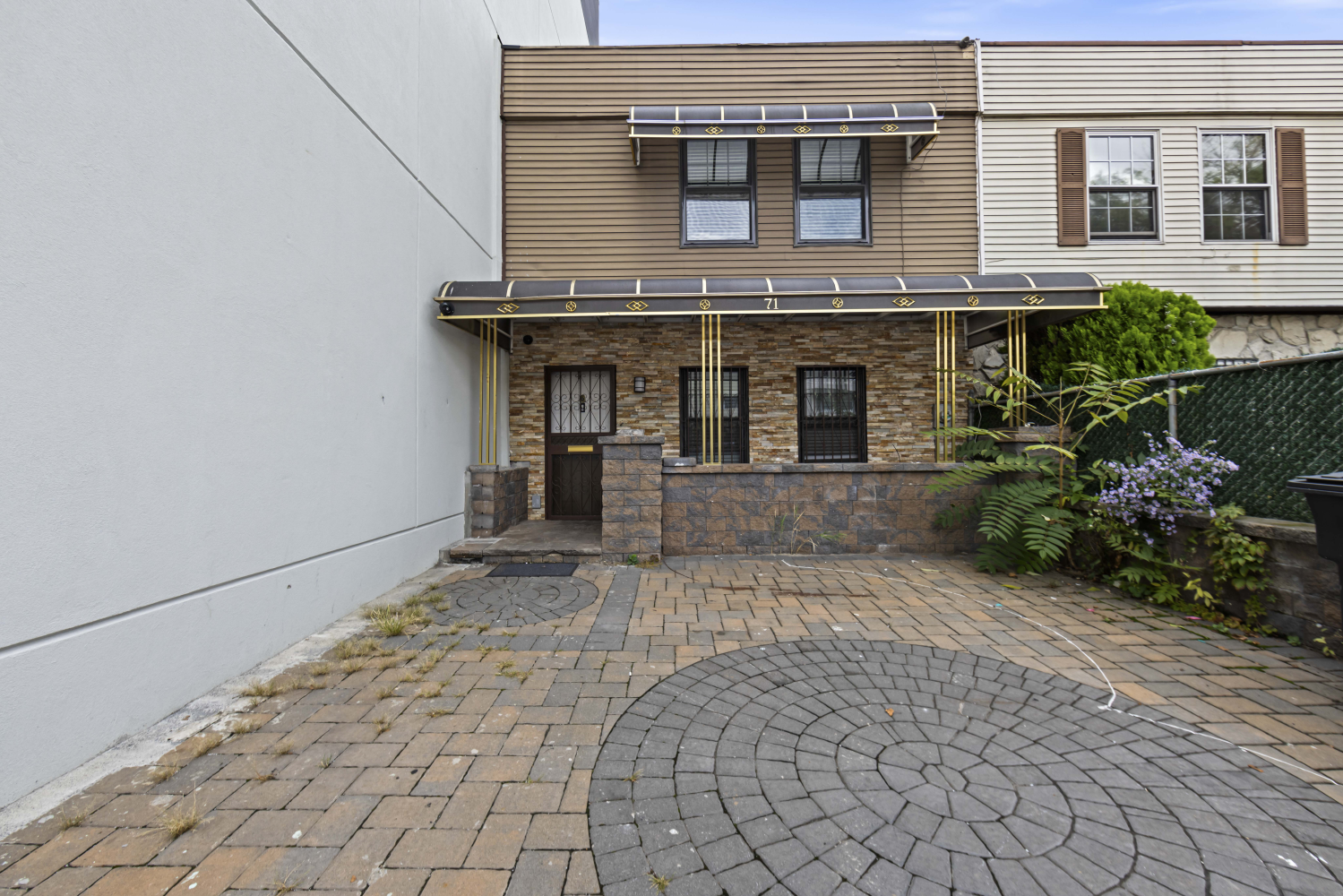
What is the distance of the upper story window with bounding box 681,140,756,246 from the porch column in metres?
3.56

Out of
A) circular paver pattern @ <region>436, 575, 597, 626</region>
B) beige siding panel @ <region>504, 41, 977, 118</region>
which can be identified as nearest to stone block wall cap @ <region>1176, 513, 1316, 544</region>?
circular paver pattern @ <region>436, 575, 597, 626</region>

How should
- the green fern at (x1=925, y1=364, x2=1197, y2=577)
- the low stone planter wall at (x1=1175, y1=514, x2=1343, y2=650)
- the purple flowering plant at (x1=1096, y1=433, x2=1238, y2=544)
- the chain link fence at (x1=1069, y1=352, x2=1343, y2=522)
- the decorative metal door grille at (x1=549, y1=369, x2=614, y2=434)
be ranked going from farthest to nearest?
the decorative metal door grille at (x1=549, y1=369, x2=614, y2=434) < the green fern at (x1=925, y1=364, x2=1197, y2=577) < the purple flowering plant at (x1=1096, y1=433, x2=1238, y2=544) < the chain link fence at (x1=1069, y1=352, x2=1343, y2=522) < the low stone planter wall at (x1=1175, y1=514, x2=1343, y2=650)

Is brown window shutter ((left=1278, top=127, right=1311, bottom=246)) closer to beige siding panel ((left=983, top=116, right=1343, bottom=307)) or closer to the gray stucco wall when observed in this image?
beige siding panel ((left=983, top=116, right=1343, bottom=307))

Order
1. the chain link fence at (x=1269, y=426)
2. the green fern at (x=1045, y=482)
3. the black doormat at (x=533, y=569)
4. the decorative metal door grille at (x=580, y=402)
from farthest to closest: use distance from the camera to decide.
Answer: the decorative metal door grille at (x=580, y=402) → the black doormat at (x=533, y=569) → the green fern at (x=1045, y=482) → the chain link fence at (x=1269, y=426)

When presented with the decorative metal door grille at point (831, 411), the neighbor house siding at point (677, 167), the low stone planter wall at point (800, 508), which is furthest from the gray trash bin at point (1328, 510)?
the neighbor house siding at point (677, 167)

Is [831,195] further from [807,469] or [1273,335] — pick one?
[1273,335]

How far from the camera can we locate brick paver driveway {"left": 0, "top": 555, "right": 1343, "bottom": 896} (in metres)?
1.58

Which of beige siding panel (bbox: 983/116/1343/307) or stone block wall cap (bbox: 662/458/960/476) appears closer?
stone block wall cap (bbox: 662/458/960/476)

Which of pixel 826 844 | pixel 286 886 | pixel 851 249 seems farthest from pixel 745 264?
pixel 286 886

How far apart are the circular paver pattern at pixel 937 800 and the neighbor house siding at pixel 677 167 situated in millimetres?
6143

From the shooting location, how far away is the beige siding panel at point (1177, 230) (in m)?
7.05

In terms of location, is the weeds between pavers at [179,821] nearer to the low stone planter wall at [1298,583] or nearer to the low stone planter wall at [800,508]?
the low stone planter wall at [800,508]

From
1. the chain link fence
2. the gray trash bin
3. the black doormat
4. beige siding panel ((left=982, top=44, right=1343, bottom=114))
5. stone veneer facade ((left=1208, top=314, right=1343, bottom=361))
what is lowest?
the black doormat

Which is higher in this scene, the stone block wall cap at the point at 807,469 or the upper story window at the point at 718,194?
the upper story window at the point at 718,194
